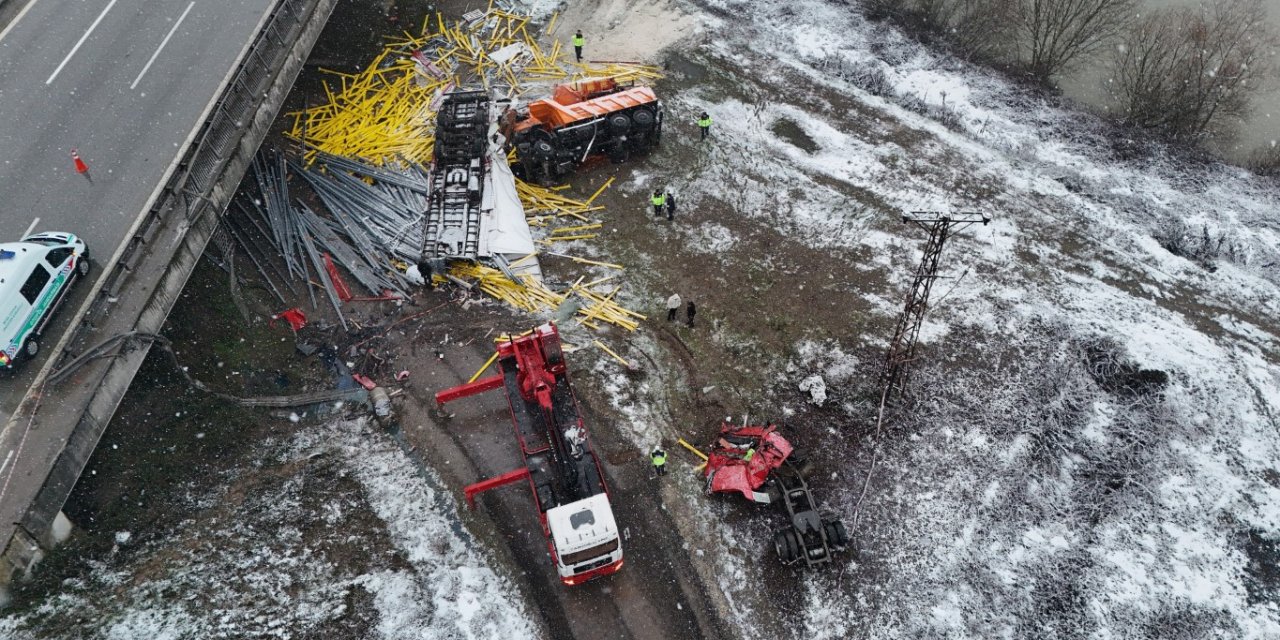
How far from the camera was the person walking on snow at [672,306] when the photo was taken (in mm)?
22328

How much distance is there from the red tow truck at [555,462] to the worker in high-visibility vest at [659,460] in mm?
1410

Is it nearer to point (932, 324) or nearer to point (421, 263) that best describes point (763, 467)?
point (932, 324)

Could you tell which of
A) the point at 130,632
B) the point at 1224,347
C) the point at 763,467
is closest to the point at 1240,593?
the point at 1224,347

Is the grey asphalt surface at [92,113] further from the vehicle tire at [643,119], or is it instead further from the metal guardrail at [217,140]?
the vehicle tire at [643,119]

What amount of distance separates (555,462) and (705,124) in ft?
51.7

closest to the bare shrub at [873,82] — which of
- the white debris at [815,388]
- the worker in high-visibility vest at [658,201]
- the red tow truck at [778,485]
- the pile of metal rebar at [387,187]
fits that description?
the pile of metal rebar at [387,187]

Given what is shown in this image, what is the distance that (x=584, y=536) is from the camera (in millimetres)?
15797

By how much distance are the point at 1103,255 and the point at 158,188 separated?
→ 28949mm

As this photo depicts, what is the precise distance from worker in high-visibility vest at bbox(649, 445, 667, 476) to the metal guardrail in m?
13.0

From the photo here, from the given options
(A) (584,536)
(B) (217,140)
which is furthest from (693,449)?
(B) (217,140)

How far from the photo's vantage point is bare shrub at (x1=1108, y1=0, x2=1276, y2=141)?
3036 cm

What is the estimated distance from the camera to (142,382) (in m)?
18.4

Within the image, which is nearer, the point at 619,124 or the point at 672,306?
the point at 672,306

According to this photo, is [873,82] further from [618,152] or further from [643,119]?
[618,152]
